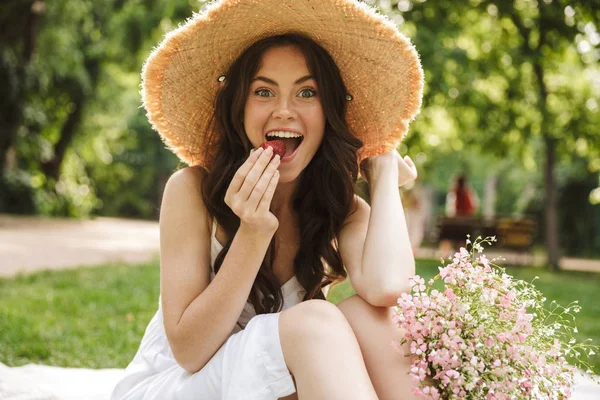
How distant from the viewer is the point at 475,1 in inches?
383

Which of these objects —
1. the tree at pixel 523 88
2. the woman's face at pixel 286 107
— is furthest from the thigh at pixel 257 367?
the tree at pixel 523 88

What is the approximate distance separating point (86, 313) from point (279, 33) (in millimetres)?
3826

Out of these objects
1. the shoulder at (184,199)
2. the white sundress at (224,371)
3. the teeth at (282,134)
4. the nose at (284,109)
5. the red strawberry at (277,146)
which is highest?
the nose at (284,109)

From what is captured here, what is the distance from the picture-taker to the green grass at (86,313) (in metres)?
4.30

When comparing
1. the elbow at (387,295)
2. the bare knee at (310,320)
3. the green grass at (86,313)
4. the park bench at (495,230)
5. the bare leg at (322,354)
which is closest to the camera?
the bare leg at (322,354)

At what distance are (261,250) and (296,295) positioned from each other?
566 millimetres

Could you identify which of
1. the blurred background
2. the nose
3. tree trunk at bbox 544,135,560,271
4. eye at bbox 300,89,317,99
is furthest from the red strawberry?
tree trunk at bbox 544,135,560,271

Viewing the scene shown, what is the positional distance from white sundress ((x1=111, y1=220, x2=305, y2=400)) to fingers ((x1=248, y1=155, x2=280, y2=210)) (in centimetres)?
40

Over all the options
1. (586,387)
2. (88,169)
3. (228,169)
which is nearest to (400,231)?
(228,169)

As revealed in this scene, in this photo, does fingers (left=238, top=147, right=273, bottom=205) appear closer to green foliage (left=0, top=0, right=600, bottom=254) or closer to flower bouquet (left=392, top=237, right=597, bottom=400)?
flower bouquet (left=392, top=237, right=597, bottom=400)

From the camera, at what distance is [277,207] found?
9.71ft

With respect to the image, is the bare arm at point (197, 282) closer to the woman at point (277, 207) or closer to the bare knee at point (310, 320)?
the woman at point (277, 207)

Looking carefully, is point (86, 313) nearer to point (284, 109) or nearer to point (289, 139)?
point (289, 139)

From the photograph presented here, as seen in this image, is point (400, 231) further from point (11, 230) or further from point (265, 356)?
point (11, 230)
